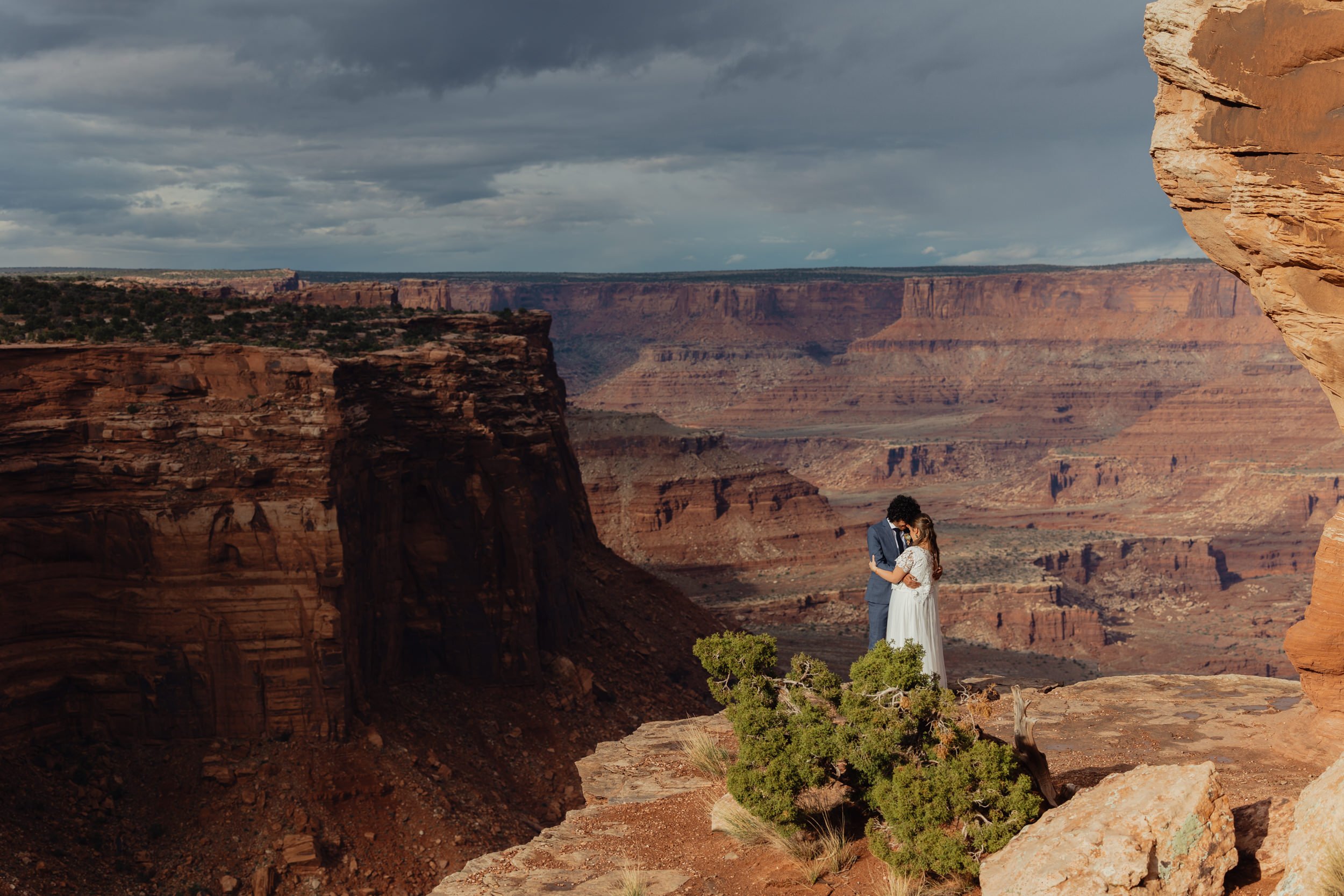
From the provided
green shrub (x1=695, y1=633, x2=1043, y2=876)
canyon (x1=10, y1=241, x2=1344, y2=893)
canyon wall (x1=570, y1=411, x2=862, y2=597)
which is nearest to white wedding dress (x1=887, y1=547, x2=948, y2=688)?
→ green shrub (x1=695, y1=633, x2=1043, y2=876)

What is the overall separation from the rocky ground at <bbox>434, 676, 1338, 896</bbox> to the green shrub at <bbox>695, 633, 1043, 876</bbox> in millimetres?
508

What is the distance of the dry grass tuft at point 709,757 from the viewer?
1580 cm

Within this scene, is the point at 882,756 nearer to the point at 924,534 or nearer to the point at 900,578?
→ the point at 900,578

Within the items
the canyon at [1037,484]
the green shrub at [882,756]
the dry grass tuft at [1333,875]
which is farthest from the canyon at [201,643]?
the canyon at [1037,484]

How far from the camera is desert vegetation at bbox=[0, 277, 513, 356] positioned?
93.1ft

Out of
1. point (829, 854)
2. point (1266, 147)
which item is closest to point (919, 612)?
point (829, 854)

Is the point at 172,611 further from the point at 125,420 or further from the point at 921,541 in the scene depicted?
the point at 921,541

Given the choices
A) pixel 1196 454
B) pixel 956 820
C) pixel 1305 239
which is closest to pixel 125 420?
pixel 956 820

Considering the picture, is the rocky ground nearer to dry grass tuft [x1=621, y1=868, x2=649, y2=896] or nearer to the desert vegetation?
dry grass tuft [x1=621, y1=868, x2=649, y2=896]

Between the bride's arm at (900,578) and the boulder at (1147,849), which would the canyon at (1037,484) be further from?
the boulder at (1147,849)

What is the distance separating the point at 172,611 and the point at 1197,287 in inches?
7535

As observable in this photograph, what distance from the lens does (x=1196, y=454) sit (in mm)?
140500

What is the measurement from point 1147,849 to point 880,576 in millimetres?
4946

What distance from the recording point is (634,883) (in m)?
11.8
